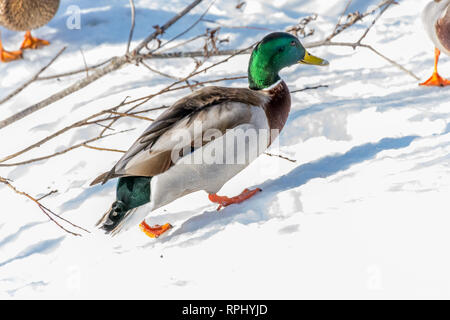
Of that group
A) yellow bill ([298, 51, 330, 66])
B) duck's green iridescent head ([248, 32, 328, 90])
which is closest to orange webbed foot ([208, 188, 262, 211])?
duck's green iridescent head ([248, 32, 328, 90])

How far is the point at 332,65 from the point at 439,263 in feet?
7.78

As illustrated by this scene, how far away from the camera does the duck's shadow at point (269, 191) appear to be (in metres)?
2.43

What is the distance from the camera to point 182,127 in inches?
87.1

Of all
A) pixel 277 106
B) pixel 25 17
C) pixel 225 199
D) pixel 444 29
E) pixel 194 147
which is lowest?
pixel 225 199

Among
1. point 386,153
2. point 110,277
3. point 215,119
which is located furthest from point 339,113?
point 110,277

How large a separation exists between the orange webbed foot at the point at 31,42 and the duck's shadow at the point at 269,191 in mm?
2643

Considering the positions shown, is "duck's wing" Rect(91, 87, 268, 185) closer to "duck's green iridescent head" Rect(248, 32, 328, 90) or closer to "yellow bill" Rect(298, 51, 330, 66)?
"duck's green iridescent head" Rect(248, 32, 328, 90)

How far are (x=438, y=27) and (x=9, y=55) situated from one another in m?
3.05

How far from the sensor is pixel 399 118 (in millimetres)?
3107

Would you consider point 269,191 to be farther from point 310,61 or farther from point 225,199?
point 310,61

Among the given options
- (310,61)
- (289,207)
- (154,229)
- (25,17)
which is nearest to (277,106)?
(310,61)

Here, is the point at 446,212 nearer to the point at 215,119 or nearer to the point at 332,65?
the point at 215,119

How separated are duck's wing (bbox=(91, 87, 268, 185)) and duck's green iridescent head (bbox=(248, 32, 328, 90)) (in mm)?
173

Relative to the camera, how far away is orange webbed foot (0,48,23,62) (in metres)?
4.44
